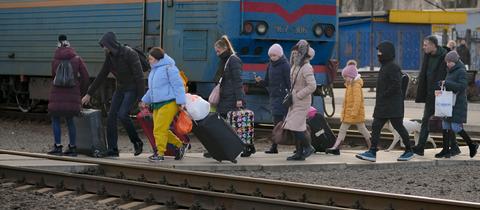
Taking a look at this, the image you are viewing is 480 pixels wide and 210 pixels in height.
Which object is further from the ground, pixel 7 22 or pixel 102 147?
pixel 7 22

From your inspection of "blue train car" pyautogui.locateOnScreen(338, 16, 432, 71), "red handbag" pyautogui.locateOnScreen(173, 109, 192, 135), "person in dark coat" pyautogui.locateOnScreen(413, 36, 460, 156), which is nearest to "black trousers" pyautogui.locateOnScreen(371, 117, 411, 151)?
"person in dark coat" pyautogui.locateOnScreen(413, 36, 460, 156)

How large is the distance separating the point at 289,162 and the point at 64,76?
2.77 meters

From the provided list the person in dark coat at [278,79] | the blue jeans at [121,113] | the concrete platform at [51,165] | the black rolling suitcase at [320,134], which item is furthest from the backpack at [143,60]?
the black rolling suitcase at [320,134]

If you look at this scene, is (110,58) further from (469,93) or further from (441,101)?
(469,93)

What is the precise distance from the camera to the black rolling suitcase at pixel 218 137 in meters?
11.8

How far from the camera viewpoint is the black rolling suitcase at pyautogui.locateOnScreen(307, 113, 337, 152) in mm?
13406

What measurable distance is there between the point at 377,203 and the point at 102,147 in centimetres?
477

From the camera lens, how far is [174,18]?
1681 centimetres

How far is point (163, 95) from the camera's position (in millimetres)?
11820

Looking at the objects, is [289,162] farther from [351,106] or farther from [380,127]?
[351,106]

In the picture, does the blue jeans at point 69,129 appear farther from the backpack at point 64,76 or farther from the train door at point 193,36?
the train door at point 193,36

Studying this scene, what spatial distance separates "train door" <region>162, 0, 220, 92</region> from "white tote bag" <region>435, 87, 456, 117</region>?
4.58 m

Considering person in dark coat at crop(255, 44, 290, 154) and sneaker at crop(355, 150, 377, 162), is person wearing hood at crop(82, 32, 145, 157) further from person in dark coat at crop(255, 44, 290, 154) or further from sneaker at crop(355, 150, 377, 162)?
sneaker at crop(355, 150, 377, 162)

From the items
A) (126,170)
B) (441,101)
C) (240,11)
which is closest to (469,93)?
(240,11)
